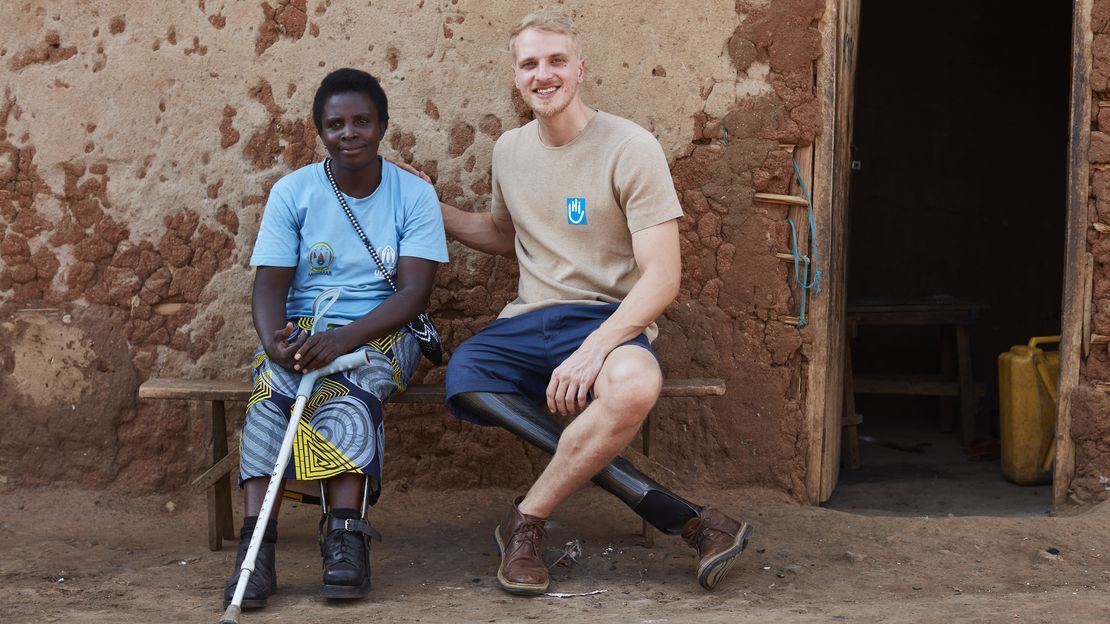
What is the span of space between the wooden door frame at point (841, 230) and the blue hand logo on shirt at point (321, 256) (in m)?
1.63

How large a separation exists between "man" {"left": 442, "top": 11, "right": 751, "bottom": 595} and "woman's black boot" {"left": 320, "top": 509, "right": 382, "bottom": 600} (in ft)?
1.26

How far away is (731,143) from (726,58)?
11.1 inches

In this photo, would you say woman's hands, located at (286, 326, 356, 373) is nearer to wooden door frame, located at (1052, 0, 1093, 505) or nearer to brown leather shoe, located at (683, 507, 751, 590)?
brown leather shoe, located at (683, 507, 751, 590)

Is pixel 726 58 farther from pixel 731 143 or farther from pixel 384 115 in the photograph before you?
pixel 384 115

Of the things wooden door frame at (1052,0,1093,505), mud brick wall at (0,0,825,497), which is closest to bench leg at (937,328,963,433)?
wooden door frame at (1052,0,1093,505)

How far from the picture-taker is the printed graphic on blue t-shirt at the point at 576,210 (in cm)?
349

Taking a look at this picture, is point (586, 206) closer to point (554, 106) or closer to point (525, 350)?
point (554, 106)

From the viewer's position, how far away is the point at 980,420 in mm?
6375

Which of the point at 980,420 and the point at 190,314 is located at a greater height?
the point at 190,314

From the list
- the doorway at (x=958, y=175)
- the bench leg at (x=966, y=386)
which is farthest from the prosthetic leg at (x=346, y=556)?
the doorway at (x=958, y=175)

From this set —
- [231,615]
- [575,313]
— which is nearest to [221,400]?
[231,615]

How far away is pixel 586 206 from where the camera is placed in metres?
3.48

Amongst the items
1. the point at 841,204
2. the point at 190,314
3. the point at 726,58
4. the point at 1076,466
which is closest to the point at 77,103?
the point at 190,314

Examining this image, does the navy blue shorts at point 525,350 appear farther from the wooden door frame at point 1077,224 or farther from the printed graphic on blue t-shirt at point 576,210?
the wooden door frame at point 1077,224
